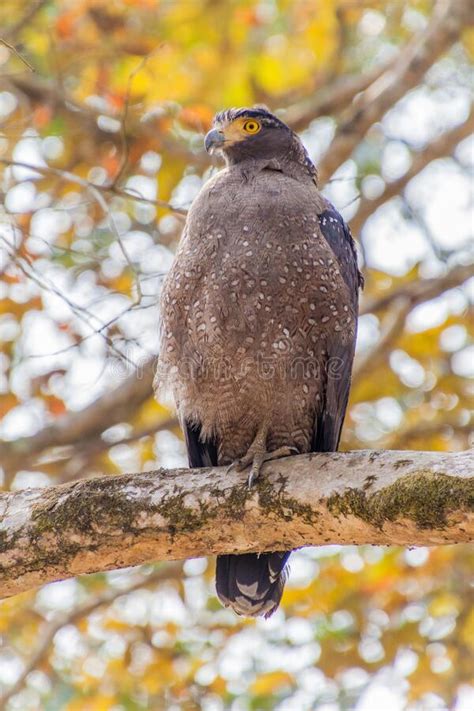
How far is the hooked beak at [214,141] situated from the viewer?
5551 millimetres

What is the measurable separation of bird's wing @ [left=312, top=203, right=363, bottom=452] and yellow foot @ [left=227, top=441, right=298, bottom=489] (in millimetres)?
250

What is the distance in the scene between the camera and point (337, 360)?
4945 mm

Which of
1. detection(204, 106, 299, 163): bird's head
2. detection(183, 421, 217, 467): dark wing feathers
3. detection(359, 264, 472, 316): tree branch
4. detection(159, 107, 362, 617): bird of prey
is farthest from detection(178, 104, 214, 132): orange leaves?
detection(183, 421, 217, 467): dark wing feathers

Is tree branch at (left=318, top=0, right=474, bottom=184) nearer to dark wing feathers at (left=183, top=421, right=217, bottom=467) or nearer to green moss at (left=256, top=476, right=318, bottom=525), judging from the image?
dark wing feathers at (left=183, top=421, right=217, bottom=467)

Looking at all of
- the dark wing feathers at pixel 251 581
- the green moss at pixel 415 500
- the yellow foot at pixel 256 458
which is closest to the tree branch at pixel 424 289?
the yellow foot at pixel 256 458

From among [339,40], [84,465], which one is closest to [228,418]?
[84,465]

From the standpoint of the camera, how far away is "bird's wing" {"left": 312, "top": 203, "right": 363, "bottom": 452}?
16.4ft

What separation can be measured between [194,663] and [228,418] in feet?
11.7

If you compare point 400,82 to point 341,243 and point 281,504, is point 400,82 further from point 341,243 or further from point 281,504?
point 281,504

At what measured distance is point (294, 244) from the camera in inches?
189

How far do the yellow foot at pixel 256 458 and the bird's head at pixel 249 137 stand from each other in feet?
5.78

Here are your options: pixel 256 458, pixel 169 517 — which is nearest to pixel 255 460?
pixel 256 458

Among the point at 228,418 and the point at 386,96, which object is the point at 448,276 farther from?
the point at 228,418

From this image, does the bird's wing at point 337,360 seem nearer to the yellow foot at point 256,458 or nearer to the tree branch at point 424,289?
the yellow foot at point 256,458
